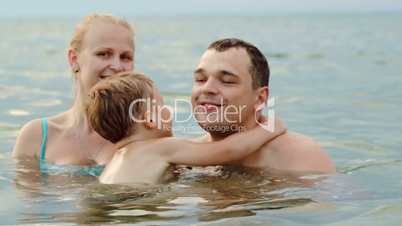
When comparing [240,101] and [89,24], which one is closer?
[240,101]

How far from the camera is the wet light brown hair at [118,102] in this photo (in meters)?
5.50

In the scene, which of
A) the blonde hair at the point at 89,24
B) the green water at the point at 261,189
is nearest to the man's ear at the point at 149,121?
the green water at the point at 261,189

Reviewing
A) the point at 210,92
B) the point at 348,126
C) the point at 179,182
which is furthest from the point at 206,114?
the point at 348,126

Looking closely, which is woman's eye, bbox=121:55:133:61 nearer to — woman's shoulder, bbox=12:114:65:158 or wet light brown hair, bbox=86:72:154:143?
wet light brown hair, bbox=86:72:154:143

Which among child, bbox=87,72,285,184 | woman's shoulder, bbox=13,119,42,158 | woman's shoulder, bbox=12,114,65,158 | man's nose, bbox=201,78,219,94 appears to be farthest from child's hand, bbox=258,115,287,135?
woman's shoulder, bbox=13,119,42,158

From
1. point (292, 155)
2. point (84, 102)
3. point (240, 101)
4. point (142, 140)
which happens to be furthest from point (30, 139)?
point (292, 155)

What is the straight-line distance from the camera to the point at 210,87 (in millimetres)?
5496

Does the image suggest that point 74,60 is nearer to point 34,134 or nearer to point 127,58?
point 127,58

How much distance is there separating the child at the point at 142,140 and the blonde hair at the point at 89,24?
78 centimetres

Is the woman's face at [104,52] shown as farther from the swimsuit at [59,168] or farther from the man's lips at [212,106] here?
the man's lips at [212,106]

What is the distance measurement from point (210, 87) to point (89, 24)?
1314mm

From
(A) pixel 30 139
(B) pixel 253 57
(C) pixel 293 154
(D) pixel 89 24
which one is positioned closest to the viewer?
(B) pixel 253 57

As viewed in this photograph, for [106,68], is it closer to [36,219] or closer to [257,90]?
[257,90]

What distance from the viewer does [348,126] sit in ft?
32.6
